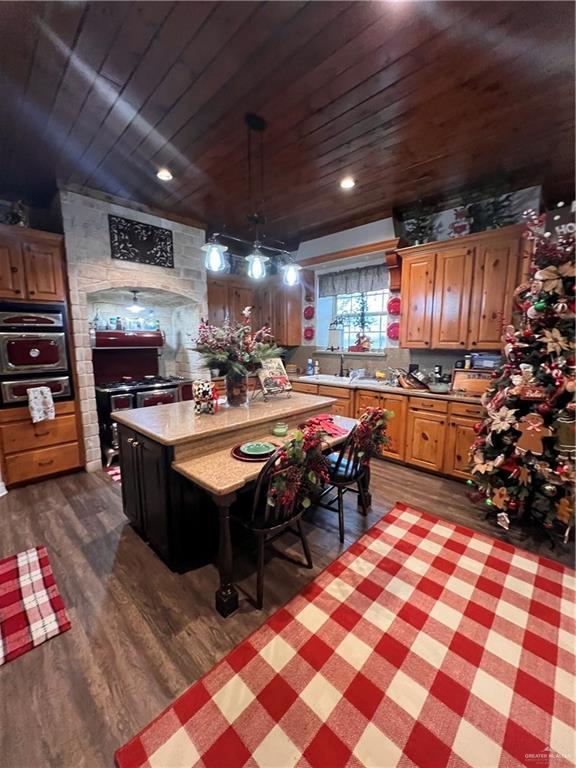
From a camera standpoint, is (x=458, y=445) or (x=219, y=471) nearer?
(x=219, y=471)

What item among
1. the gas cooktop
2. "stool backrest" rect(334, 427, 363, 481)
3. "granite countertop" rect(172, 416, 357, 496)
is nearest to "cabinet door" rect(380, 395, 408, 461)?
"stool backrest" rect(334, 427, 363, 481)

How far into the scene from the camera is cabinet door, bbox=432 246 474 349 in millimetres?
3225

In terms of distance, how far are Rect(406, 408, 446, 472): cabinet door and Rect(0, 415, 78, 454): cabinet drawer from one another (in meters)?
3.75

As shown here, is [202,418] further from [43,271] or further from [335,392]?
[43,271]

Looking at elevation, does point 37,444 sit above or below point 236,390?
below

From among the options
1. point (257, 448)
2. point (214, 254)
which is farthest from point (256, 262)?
point (257, 448)

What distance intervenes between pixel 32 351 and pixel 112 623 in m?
2.66

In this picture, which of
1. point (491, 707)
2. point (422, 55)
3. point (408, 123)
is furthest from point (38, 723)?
point (408, 123)

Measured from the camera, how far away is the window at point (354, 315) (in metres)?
4.46

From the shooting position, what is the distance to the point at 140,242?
146 inches

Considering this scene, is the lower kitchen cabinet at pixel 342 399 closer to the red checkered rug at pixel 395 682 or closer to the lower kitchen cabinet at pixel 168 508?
the red checkered rug at pixel 395 682

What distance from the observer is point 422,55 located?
1.67 m

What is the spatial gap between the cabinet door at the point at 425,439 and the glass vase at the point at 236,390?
1938 millimetres

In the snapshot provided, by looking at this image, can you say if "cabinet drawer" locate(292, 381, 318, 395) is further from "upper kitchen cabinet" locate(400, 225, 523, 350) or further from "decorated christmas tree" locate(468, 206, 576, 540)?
"decorated christmas tree" locate(468, 206, 576, 540)
